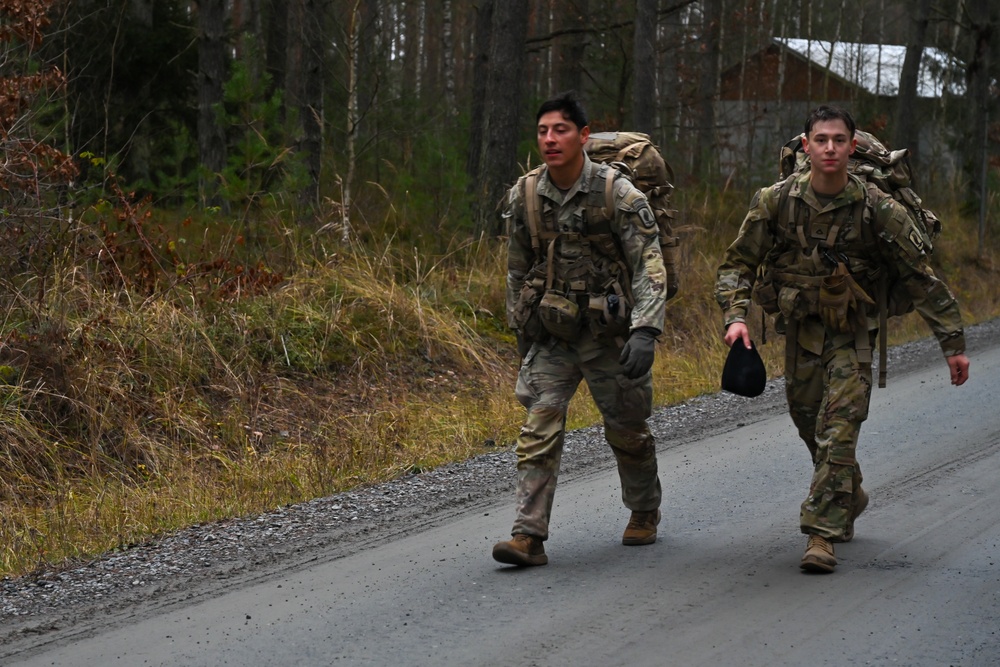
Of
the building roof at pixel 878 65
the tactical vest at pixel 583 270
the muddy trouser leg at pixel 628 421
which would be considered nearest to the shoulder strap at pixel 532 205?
the tactical vest at pixel 583 270

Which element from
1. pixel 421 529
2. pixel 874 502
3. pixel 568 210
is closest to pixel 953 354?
Answer: pixel 874 502

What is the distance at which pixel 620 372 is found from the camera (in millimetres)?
5859

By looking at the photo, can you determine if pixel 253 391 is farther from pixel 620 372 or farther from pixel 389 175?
pixel 389 175

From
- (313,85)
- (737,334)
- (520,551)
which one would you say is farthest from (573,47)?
(520,551)

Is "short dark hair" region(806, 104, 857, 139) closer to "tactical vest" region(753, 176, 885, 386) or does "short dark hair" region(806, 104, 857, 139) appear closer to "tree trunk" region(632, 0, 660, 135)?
"tactical vest" region(753, 176, 885, 386)

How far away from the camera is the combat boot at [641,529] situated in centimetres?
609

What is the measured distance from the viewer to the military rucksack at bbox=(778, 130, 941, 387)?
575cm

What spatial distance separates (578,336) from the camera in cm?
586

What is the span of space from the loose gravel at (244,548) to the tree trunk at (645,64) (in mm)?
8340

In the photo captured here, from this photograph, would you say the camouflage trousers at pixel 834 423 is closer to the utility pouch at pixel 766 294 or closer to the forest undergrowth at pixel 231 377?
the utility pouch at pixel 766 294

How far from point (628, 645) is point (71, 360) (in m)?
5.29

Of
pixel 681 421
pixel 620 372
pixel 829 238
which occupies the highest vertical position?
pixel 829 238

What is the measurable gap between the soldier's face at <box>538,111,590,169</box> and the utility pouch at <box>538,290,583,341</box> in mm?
595

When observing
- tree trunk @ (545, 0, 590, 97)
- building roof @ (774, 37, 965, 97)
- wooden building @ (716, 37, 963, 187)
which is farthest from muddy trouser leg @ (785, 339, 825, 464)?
building roof @ (774, 37, 965, 97)
